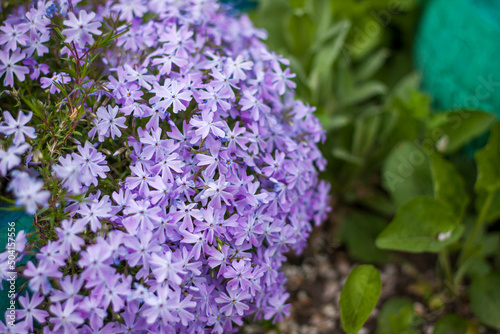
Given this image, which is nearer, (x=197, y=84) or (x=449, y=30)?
(x=197, y=84)

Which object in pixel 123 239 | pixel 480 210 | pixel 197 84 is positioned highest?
pixel 197 84

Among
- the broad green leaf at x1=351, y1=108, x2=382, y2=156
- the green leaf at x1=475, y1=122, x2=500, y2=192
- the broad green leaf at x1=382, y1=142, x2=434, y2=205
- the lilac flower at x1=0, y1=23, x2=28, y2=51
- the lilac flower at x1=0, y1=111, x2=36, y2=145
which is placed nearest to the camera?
the lilac flower at x1=0, y1=111, x2=36, y2=145

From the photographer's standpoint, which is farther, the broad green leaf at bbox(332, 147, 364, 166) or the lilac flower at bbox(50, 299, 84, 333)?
the broad green leaf at bbox(332, 147, 364, 166)

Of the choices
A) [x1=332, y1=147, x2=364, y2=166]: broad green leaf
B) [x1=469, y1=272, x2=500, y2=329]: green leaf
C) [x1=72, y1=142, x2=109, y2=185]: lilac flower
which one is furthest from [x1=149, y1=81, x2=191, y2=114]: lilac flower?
[x1=469, y1=272, x2=500, y2=329]: green leaf

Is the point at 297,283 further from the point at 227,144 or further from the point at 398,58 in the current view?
the point at 398,58

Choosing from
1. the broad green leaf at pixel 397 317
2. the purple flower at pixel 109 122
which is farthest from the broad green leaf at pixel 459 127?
the purple flower at pixel 109 122

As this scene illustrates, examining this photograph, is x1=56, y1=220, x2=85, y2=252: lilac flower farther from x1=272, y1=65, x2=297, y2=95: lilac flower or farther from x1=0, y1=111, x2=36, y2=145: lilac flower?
x1=272, y1=65, x2=297, y2=95: lilac flower

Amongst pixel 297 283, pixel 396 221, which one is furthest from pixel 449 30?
pixel 297 283

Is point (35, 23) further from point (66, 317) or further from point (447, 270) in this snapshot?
point (447, 270)
